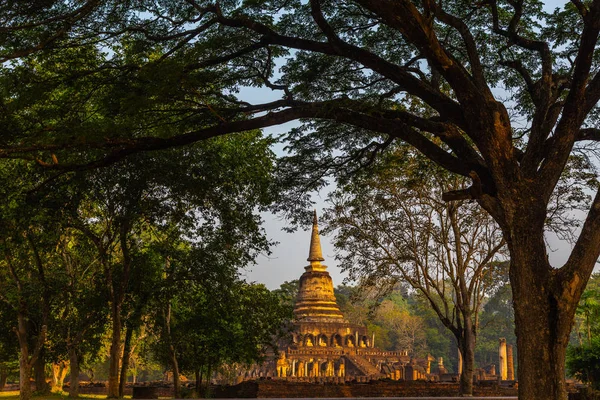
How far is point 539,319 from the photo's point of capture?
8000 mm

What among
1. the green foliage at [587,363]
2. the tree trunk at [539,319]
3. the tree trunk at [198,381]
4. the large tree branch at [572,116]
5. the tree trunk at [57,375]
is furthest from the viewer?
the tree trunk at [57,375]

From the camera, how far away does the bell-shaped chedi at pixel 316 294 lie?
2023 inches

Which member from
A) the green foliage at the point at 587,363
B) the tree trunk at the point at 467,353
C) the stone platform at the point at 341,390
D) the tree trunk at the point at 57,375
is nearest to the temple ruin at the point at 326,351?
the tree trunk at the point at 57,375

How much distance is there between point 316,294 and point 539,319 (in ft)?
147

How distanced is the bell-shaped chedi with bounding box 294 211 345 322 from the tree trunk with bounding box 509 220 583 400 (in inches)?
1681

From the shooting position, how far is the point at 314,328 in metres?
49.8

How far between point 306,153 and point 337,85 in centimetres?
161

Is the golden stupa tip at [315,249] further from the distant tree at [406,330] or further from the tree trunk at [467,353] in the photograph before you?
the tree trunk at [467,353]

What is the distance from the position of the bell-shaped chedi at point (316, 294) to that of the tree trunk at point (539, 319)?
42708mm

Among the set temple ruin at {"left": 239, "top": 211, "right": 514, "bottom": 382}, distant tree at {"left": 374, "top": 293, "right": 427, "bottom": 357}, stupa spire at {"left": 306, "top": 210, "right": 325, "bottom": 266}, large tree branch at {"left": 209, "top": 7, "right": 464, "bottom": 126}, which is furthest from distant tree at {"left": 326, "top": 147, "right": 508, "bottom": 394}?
distant tree at {"left": 374, "top": 293, "right": 427, "bottom": 357}

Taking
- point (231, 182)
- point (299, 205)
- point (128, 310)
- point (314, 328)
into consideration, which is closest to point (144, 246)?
point (128, 310)

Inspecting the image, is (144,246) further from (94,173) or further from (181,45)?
(181,45)

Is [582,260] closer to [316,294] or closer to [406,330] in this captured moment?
[316,294]

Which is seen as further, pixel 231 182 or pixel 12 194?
pixel 231 182
